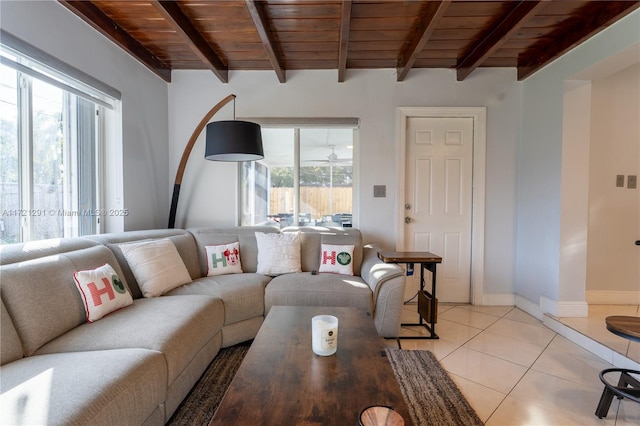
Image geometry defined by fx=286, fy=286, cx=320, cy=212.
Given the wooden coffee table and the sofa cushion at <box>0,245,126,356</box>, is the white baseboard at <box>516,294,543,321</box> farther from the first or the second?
the sofa cushion at <box>0,245,126,356</box>

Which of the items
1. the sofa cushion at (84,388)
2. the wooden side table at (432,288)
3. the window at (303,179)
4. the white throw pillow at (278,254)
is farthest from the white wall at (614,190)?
the sofa cushion at (84,388)

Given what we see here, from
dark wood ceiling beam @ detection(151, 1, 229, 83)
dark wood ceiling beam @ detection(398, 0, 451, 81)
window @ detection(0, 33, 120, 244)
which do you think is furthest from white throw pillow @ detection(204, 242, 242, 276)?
dark wood ceiling beam @ detection(398, 0, 451, 81)

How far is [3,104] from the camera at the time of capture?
67.4 inches

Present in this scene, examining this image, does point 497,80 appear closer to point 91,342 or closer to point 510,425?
point 510,425

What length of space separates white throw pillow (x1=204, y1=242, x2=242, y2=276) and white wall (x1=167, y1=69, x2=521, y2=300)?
105cm

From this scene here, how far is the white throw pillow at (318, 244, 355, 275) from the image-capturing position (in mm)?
2662

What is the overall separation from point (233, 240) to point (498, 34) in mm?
2993

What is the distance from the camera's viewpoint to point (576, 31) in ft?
7.80

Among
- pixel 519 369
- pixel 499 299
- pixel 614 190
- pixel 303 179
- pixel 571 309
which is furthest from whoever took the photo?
pixel 303 179

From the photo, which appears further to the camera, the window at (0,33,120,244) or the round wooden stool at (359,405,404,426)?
the window at (0,33,120,244)

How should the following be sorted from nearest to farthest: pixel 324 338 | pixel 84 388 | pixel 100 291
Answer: pixel 84 388 → pixel 324 338 → pixel 100 291

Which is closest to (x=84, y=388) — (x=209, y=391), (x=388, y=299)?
(x=209, y=391)

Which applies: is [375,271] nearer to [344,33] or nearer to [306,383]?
[306,383]

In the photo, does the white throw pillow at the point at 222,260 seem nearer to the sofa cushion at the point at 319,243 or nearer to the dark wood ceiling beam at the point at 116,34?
the sofa cushion at the point at 319,243
